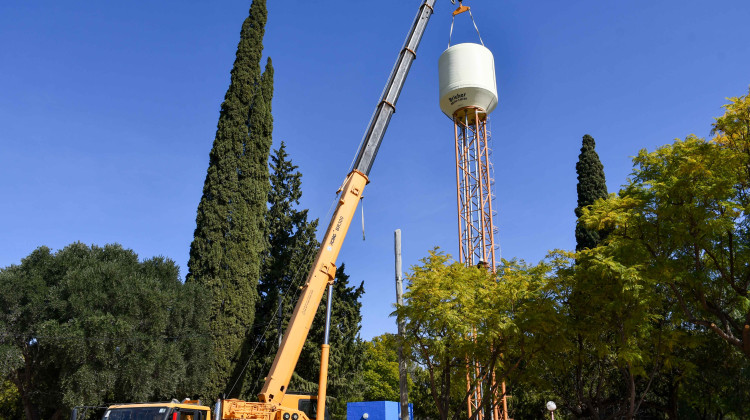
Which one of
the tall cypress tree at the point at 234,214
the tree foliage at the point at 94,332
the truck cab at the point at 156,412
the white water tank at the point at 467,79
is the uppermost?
the white water tank at the point at 467,79

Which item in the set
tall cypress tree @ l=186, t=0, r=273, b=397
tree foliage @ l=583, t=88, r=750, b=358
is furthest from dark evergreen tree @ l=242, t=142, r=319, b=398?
tree foliage @ l=583, t=88, r=750, b=358

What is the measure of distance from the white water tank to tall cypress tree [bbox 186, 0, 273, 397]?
10.8m

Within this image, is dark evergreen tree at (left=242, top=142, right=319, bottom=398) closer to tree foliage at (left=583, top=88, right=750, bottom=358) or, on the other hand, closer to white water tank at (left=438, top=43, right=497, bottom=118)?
white water tank at (left=438, top=43, right=497, bottom=118)

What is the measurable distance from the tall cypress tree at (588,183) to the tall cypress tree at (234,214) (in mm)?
19029

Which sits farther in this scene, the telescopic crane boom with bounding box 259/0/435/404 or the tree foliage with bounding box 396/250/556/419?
the tree foliage with bounding box 396/250/556/419

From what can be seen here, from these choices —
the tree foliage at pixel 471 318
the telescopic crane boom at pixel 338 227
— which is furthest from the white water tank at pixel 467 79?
the tree foliage at pixel 471 318

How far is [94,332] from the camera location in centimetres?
2284

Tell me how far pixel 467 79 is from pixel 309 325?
64.5 feet

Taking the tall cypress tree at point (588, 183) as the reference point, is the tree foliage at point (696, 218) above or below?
below

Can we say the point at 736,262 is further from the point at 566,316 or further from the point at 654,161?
the point at 566,316

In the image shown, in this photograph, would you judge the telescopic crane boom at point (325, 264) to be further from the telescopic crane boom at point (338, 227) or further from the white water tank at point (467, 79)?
the white water tank at point (467, 79)

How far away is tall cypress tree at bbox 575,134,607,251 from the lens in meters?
32.1

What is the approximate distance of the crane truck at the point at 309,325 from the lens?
523 inches

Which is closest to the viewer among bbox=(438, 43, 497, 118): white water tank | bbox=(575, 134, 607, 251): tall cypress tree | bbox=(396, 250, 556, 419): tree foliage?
bbox=(396, 250, 556, 419): tree foliage
